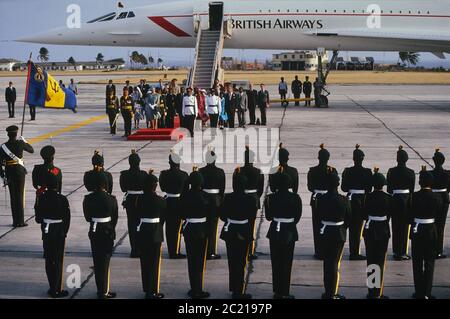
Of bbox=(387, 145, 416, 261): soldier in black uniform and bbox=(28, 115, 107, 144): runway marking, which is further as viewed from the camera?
bbox=(28, 115, 107, 144): runway marking

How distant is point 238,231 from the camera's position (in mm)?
8414

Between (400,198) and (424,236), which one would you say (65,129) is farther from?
(424,236)

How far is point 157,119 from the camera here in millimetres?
24297

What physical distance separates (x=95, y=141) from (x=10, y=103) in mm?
9821

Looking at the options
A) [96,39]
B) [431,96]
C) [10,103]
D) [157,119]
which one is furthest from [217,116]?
[431,96]

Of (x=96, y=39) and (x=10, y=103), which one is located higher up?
(x=96, y=39)

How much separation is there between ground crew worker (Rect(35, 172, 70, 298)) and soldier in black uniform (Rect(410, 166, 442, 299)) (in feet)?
14.5

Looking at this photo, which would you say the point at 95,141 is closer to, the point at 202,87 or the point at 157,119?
the point at 157,119

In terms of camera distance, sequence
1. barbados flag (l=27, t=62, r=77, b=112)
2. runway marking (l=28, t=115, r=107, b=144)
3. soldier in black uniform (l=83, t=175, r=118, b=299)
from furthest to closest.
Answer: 1. runway marking (l=28, t=115, r=107, b=144)
2. barbados flag (l=27, t=62, r=77, b=112)
3. soldier in black uniform (l=83, t=175, r=118, b=299)

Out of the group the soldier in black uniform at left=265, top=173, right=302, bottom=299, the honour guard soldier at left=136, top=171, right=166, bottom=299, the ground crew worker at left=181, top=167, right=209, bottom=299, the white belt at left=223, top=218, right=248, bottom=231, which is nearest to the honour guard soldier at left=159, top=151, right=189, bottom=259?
the ground crew worker at left=181, top=167, right=209, bottom=299

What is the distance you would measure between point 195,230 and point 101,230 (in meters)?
1.18

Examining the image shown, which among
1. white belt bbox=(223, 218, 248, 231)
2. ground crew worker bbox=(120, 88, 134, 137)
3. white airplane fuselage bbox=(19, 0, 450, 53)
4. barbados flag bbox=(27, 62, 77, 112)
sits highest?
white airplane fuselage bbox=(19, 0, 450, 53)

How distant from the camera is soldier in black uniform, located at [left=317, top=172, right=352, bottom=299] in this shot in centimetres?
831

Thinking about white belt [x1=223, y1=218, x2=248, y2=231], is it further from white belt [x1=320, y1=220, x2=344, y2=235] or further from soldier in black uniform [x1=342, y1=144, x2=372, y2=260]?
soldier in black uniform [x1=342, y1=144, x2=372, y2=260]
